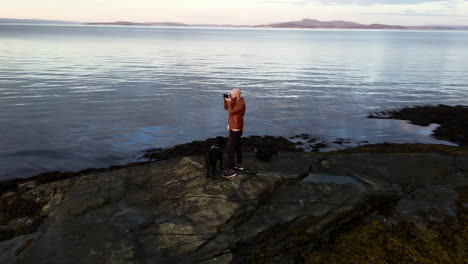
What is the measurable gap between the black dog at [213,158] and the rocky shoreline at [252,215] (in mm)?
325

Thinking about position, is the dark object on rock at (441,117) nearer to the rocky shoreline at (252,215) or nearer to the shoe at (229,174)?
the rocky shoreline at (252,215)

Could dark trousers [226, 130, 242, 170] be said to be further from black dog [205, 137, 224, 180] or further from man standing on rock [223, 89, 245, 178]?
black dog [205, 137, 224, 180]

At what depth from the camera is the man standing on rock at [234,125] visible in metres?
10.8

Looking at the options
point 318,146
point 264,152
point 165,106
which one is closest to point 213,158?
point 264,152

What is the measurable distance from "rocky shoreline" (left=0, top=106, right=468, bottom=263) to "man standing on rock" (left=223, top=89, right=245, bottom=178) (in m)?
0.60

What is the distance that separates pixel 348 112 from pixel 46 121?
82.2 feet

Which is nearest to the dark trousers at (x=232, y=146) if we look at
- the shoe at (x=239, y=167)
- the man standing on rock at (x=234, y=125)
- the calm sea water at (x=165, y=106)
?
the man standing on rock at (x=234, y=125)

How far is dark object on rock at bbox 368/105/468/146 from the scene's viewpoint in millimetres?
24438

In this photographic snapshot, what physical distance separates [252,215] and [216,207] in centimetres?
98

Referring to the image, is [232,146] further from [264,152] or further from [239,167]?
[264,152]

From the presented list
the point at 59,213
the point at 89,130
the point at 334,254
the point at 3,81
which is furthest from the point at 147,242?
the point at 3,81

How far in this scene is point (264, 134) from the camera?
25.3 m

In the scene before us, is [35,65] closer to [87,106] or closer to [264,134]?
[87,106]

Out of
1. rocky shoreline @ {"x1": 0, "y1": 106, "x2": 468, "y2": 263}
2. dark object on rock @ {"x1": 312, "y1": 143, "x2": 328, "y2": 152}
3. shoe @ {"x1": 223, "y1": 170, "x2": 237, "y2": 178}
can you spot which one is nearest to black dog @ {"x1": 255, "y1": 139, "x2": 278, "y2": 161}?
Result: rocky shoreline @ {"x1": 0, "y1": 106, "x2": 468, "y2": 263}
